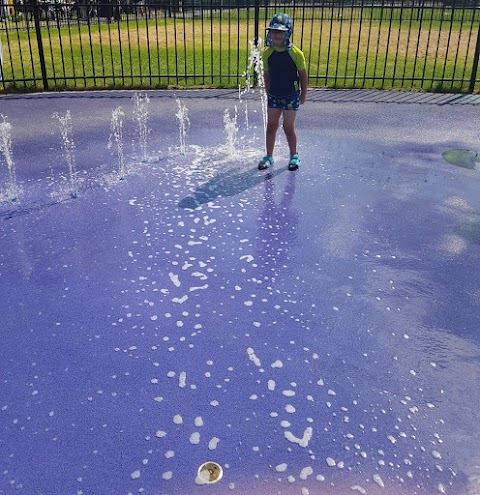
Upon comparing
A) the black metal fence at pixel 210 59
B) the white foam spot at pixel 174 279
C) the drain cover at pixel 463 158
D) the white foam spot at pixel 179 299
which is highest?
the black metal fence at pixel 210 59

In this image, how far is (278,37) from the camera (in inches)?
211

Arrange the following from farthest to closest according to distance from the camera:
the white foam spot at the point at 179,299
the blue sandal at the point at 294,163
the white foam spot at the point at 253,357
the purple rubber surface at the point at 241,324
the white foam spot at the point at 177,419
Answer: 1. the blue sandal at the point at 294,163
2. the white foam spot at the point at 179,299
3. the white foam spot at the point at 253,357
4. the white foam spot at the point at 177,419
5. the purple rubber surface at the point at 241,324

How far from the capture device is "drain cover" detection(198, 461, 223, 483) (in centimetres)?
264

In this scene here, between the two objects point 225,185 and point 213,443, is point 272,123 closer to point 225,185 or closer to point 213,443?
point 225,185

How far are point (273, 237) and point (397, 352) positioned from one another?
1730 mm

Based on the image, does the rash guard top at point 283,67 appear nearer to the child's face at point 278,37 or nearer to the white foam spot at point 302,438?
the child's face at point 278,37

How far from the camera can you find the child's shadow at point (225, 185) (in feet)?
18.3

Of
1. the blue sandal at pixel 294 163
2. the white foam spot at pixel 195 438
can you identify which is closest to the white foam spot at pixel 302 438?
the white foam spot at pixel 195 438

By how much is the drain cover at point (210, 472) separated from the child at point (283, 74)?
4.07 meters

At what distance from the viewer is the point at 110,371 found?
3.30 metres

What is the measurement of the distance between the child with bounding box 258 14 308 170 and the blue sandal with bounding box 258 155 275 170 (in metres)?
0.23

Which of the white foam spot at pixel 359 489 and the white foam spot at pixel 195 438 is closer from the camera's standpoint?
the white foam spot at pixel 359 489

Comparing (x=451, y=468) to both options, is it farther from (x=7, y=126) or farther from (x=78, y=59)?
(x=78, y=59)

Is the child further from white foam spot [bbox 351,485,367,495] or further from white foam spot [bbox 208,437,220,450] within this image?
white foam spot [bbox 351,485,367,495]
